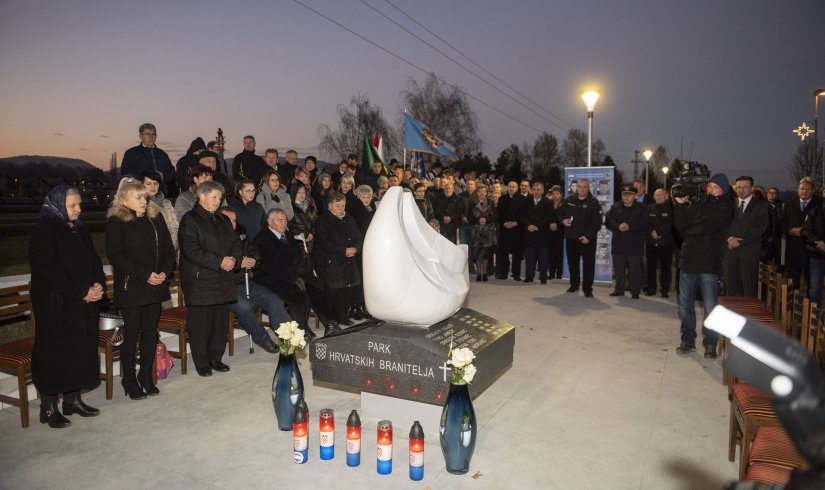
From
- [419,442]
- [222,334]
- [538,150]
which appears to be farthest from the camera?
[538,150]

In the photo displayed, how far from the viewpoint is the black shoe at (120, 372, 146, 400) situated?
5059mm

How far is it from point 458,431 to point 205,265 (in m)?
3.14

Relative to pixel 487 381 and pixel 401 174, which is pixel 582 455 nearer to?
pixel 487 381

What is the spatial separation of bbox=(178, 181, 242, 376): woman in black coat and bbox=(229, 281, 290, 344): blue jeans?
594 millimetres

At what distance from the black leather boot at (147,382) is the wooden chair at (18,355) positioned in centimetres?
86

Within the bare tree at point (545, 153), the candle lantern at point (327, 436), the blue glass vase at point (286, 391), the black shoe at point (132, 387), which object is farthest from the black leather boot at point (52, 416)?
the bare tree at point (545, 153)

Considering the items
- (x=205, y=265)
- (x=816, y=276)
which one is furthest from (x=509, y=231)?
(x=205, y=265)

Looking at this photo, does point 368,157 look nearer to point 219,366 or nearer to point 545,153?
point 219,366

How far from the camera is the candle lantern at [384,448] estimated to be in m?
3.61

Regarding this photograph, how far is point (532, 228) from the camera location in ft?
37.1

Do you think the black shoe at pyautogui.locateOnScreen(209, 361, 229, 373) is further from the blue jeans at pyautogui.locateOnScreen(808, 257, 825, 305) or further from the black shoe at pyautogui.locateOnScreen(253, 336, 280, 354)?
→ the blue jeans at pyautogui.locateOnScreen(808, 257, 825, 305)

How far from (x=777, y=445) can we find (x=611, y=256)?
8232mm

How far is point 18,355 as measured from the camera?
446cm

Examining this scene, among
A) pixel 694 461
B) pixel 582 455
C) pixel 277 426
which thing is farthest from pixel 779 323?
pixel 277 426
